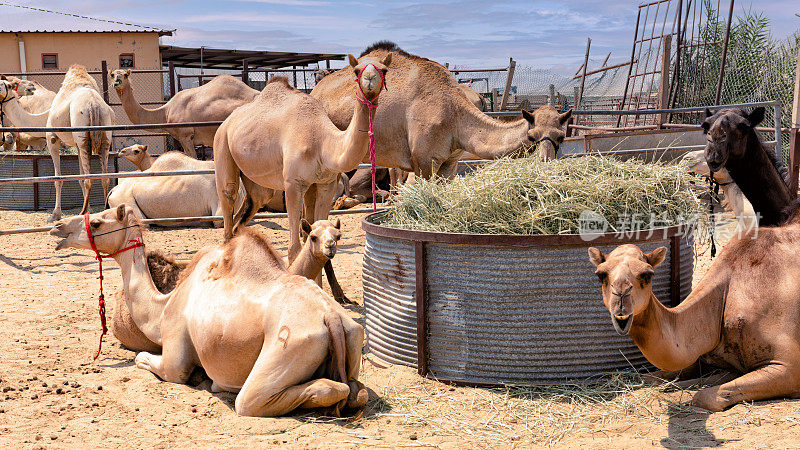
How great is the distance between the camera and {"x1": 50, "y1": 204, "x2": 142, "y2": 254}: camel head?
17.7 feet

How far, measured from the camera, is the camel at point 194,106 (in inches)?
564

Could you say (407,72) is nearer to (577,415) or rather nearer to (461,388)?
(461,388)

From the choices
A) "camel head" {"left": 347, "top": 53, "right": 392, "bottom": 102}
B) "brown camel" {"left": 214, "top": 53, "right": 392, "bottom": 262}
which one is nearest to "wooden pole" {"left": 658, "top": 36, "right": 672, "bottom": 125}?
"brown camel" {"left": 214, "top": 53, "right": 392, "bottom": 262}

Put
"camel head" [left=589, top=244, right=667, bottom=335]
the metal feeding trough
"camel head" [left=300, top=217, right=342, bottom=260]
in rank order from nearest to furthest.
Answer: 1. "camel head" [left=589, top=244, right=667, bottom=335]
2. the metal feeding trough
3. "camel head" [left=300, top=217, right=342, bottom=260]

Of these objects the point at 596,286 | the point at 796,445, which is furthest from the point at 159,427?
→ the point at 796,445

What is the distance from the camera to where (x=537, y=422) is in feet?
13.4

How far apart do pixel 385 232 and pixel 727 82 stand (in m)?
16.6

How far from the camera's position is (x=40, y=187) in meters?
13.4

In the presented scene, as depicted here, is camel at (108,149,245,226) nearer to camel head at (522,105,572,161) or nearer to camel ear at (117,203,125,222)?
camel head at (522,105,572,161)

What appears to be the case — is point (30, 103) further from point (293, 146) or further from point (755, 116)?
point (755, 116)

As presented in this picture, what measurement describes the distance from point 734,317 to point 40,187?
12.1 metres

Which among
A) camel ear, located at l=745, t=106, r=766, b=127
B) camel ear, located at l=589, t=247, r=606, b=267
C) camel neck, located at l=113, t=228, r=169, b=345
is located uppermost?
camel ear, located at l=745, t=106, r=766, b=127

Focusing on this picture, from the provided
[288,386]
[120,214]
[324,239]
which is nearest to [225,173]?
[120,214]

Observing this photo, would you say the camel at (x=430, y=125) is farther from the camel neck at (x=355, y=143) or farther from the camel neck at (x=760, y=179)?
the camel neck at (x=760, y=179)
